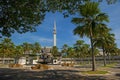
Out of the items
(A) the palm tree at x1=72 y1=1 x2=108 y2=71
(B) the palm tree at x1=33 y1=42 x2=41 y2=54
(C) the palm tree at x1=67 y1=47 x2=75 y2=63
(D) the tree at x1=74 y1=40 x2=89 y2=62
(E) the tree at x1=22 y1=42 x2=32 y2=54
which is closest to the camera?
(A) the palm tree at x1=72 y1=1 x2=108 y2=71

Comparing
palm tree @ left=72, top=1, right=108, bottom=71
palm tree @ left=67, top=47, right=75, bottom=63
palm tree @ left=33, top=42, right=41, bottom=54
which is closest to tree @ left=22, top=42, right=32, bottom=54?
palm tree @ left=33, top=42, right=41, bottom=54

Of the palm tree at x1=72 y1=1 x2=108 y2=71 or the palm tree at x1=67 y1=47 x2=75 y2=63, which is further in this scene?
the palm tree at x1=67 y1=47 x2=75 y2=63

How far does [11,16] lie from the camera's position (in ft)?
62.2

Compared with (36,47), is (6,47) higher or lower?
lower

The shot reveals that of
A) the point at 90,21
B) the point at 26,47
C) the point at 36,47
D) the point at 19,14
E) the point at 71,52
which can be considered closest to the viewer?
the point at 19,14

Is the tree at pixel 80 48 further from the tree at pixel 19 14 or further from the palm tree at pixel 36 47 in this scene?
the tree at pixel 19 14

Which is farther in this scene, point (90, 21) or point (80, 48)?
point (80, 48)

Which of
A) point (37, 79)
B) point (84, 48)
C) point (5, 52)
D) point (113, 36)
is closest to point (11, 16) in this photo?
point (37, 79)

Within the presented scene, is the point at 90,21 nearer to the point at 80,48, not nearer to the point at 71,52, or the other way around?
the point at 80,48

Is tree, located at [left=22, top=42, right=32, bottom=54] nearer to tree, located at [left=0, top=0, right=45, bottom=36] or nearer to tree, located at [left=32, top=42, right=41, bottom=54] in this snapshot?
tree, located at [left=32, top=42, right=41, bottom=54]

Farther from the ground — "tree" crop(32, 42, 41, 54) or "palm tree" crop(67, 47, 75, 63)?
"tree" crop(32, 42, 41, 54)

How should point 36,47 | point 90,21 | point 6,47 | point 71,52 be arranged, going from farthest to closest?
point 36,47 < point 71,52 < point 6,47 < point 90,21

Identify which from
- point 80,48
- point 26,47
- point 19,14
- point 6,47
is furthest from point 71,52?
point 19,14

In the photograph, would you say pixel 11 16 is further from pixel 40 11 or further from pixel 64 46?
pixel 64 46
